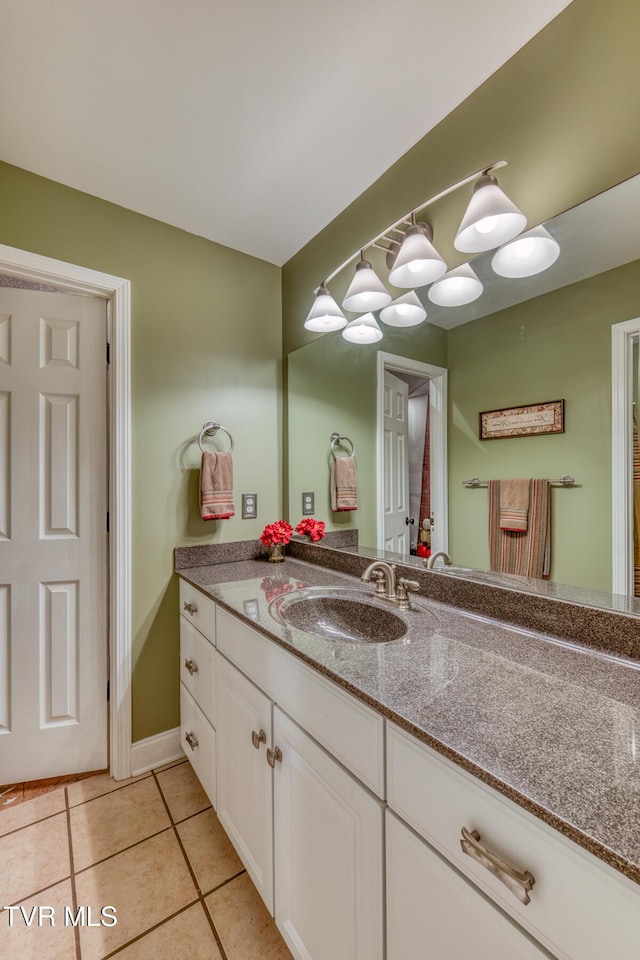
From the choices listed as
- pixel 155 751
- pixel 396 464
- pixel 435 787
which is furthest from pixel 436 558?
pixel 155 751

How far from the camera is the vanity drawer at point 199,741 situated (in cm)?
Answer: 141

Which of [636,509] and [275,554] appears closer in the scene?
[636,509]

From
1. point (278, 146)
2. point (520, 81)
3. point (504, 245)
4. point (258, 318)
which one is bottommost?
point (504, 245)

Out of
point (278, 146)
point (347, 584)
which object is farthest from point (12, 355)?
point (347, 584)

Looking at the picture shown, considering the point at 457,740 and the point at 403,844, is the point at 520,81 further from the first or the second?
the point at 403,844

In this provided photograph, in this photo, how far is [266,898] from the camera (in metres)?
1.07

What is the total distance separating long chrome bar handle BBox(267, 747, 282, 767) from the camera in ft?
3.32

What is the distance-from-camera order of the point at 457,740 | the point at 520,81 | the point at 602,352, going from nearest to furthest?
the point at 457,740
the point at 602,352
the point at 520,81

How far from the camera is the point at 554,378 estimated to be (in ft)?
3.50

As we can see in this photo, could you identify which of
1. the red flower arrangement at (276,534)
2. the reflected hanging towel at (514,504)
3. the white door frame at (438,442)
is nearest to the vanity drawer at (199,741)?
the red flower arrangement at (276,534)

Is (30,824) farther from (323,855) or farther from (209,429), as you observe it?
(209,429)

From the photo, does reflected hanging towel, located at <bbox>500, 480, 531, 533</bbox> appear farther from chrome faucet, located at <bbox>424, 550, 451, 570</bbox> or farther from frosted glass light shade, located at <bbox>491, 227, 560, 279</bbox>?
frosted glass light shade, located at <bbox>491, 227, 560, 279</bbox>

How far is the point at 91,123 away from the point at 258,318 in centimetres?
93

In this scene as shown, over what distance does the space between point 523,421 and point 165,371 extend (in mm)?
1460
